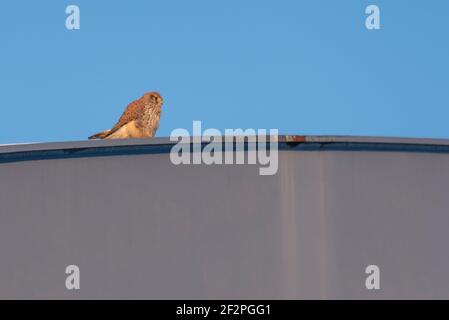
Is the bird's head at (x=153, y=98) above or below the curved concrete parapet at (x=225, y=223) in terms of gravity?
above

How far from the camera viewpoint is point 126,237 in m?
10.0

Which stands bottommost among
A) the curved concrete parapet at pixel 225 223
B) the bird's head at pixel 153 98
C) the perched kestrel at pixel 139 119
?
the curved concrete parapet at pixel 225 223

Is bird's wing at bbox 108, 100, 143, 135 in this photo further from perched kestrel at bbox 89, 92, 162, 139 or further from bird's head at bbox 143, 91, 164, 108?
bird's head at bbox 143, 91, 164, 108

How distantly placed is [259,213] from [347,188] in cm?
85

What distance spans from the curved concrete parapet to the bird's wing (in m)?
4.77

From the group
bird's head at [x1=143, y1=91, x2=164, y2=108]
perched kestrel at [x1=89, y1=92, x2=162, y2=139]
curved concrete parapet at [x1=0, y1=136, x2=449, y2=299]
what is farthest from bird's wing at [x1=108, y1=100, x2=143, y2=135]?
curved concrete parapet at [x1=0, y1=136, x2=449, y2=299]

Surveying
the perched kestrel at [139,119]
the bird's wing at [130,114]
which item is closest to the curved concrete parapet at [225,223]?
the perched kestrel at [139,119]

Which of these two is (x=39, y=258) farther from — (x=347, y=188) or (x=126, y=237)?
(x=347, y=188)

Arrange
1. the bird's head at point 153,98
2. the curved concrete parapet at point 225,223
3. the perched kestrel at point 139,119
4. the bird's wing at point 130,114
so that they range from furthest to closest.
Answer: the bird's head at point 153,98 < the bird's wing at point 130,114 < the perched kestrel at point 139,119 < the curved concrete parapet at point 225,223

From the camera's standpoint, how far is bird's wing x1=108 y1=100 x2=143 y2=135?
1510 centimetres

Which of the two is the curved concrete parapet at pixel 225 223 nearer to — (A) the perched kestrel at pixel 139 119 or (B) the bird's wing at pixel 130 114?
(A) the perched kestrel at pixel 139 119

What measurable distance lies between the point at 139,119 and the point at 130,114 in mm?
146

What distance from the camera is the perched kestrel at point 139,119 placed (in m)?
14.9
